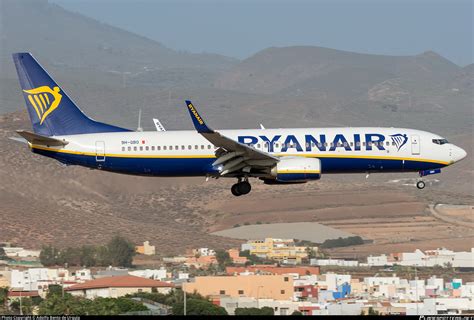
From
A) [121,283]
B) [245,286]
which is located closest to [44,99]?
[121,283]

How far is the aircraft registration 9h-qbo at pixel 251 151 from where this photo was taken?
67688 millimetres

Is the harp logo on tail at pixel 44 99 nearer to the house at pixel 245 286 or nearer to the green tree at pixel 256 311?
the green tree at pixel 256 311

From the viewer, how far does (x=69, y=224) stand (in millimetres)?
111812

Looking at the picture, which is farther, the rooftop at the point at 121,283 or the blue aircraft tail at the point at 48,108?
the rooftop at the point at 121,283

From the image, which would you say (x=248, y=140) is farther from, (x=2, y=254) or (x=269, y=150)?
(x=2, y=254)

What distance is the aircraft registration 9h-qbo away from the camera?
67688 millimetres

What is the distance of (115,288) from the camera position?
3253 inches


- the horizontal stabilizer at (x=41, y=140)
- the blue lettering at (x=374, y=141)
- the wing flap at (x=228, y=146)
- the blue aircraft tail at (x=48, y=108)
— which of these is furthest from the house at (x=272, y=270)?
the horizontal stabilizer at (x=41, y=140)

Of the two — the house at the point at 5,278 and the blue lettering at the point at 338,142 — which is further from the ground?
the blue lettering at the point at 338,142

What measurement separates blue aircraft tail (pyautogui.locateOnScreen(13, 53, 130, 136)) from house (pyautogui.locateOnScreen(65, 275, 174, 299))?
47.2ft

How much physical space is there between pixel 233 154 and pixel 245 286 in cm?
1882

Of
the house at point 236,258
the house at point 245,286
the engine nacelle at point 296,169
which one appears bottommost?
the house at point 245,286

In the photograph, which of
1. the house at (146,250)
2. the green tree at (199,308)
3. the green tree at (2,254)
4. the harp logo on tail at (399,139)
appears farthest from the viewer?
the house at (146,250)

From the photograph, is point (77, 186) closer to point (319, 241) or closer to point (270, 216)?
point (319, 241)
